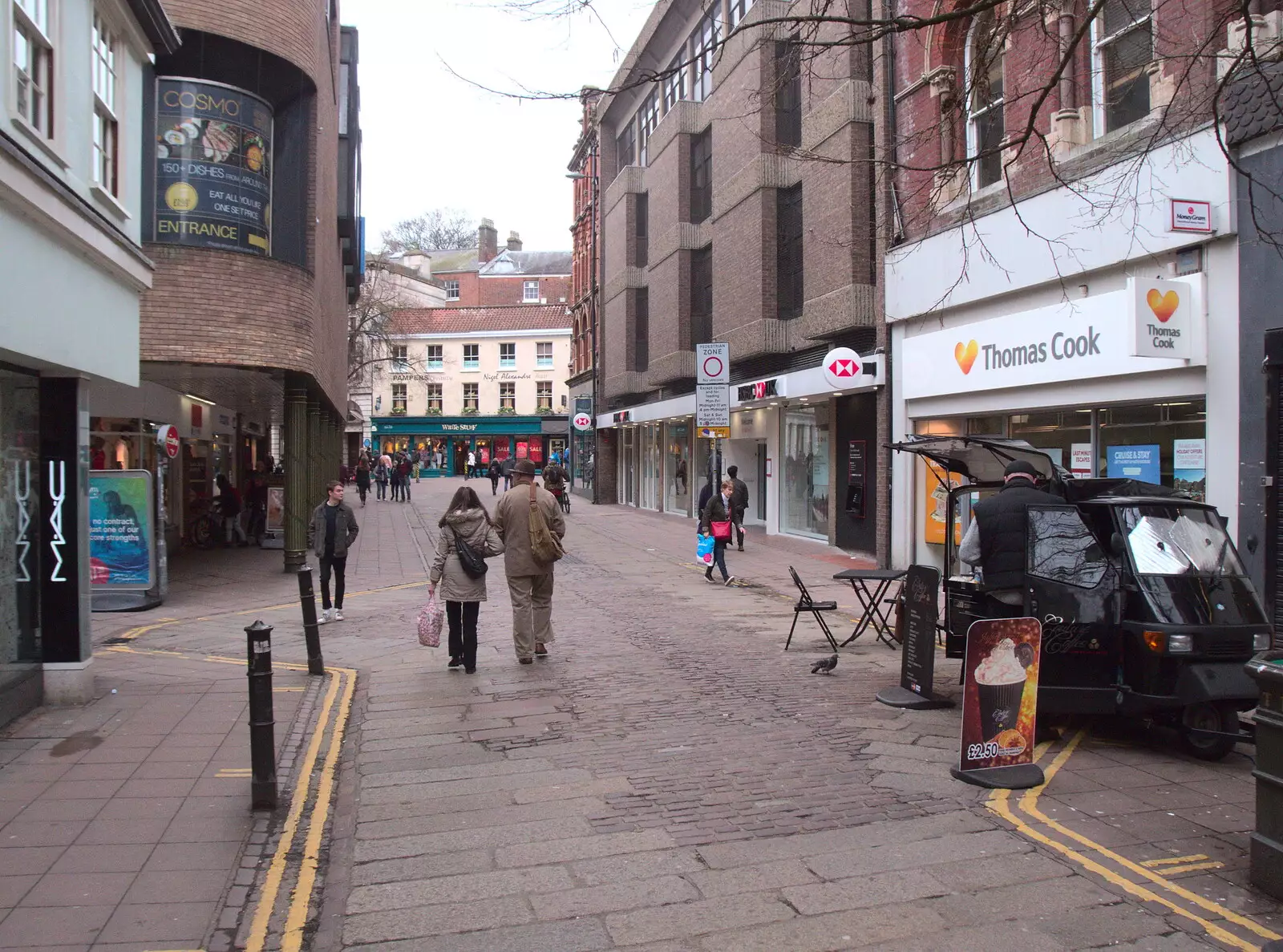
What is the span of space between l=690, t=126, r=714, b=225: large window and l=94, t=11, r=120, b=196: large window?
63.4 feet

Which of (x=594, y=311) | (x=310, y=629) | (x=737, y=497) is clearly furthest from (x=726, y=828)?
(x=594, y=311)

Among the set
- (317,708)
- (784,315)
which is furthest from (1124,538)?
(784,315)

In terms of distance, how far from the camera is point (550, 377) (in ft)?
207

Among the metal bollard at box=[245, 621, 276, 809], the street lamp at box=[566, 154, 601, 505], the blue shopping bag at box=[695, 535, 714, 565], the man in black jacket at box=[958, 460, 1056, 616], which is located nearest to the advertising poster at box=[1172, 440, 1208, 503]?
the man in black jacket at box=[958, 460, 1056, 616]

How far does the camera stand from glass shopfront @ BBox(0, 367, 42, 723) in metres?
7.07

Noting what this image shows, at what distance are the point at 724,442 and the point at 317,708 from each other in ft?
67.6

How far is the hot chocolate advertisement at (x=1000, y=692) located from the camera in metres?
5.61

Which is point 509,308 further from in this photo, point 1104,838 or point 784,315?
point 1104,838

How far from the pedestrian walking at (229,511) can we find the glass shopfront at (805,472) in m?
12.5

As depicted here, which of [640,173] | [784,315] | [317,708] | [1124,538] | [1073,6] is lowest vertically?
[317,708]

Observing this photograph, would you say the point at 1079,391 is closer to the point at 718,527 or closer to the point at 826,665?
the point at 718,527

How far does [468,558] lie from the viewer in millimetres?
8648

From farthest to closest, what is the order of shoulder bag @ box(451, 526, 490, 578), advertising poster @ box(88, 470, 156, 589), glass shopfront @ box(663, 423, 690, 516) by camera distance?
glass shopfront @ box(663, 423, 690, 516), advertising poster @ box(88, 470, 156, 589), shoulder bag @ box(451, 526, 490, 578)

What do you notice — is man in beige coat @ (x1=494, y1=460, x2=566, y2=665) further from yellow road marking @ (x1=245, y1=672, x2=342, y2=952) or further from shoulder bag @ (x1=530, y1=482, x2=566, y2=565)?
yellow road marking @ (x1=245, y1=672, x2=342, y2=952)
